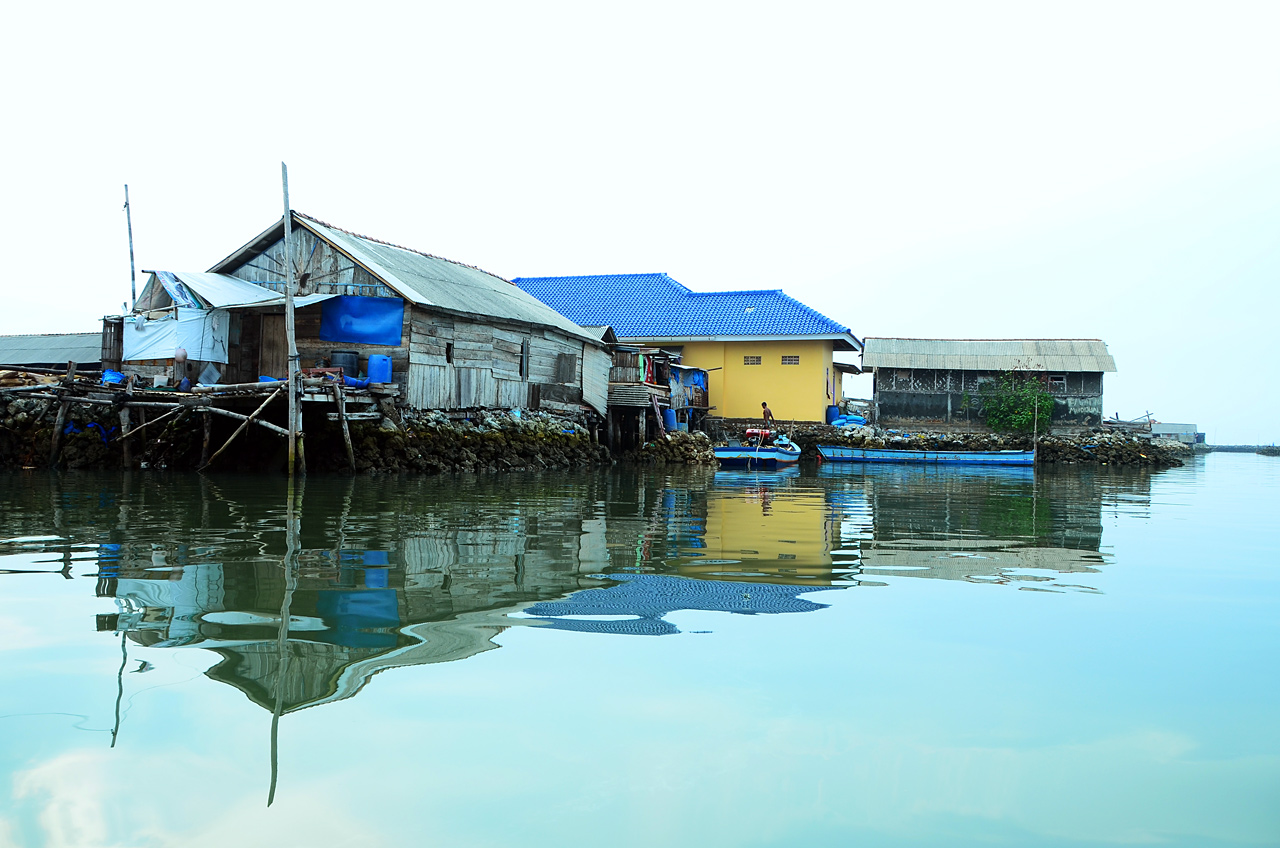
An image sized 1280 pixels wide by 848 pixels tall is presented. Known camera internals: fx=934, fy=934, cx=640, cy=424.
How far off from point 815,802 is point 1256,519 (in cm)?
1169

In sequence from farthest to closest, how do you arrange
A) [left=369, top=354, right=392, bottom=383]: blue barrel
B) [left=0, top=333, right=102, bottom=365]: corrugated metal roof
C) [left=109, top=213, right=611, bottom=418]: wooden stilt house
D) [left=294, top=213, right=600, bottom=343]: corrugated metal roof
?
[left=0, top=333, right=102, bottom=365]: corrugated metal roof < [left=294, top=213, right=600, bottom=343]: corrugated metal roof < [left=109, top=213, right=611, bottom=418]: wooden stilt house < [left=369, top=354, right=392, bottom=383]: blue barrel

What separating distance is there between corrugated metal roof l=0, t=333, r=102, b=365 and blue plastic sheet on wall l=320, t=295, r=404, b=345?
1402 centimetres

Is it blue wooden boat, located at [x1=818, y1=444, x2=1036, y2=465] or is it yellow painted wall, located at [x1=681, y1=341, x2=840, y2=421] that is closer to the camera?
blue wooden boat, located at [x1=818, y1=444, x2=1036, y2=465]

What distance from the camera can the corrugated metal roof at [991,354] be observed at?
116 ft

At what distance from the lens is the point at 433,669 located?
3.77 metres

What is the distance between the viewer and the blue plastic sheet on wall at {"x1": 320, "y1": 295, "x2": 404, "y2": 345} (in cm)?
1997

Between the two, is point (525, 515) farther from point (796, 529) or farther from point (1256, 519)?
point (1256, 519)

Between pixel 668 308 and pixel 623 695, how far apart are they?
32.2 m

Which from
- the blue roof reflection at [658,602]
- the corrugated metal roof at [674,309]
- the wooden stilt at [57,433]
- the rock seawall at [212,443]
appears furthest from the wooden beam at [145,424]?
the corrugated metal roof at [674,309]

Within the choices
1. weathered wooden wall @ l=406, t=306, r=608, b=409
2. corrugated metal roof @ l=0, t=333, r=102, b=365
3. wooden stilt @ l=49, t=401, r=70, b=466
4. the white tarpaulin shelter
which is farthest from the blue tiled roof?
wooden stilt @ l=49, t=401, r=70, b=466

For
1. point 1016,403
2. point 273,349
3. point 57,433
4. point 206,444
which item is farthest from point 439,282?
point 1016,403

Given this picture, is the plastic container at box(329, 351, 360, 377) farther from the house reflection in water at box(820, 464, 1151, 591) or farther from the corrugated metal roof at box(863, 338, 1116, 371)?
the corrugated metal roof at box(863, 338, 1116, 371)

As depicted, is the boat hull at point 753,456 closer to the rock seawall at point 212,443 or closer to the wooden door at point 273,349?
the rock seawall at point 212,443

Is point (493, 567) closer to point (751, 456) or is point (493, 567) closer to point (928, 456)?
point (751, 456)
